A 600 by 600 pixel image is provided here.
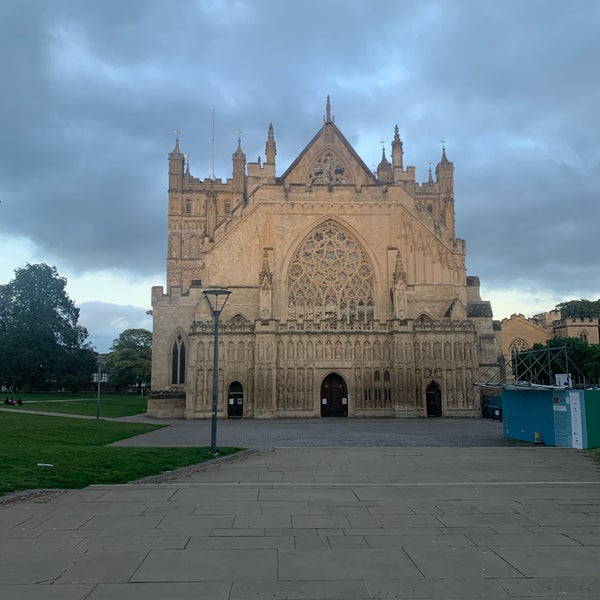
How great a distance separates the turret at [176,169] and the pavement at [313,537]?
187ft

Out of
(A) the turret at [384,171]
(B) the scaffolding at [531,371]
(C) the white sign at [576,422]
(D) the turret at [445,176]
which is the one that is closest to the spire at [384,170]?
(A) the turret at [384,171]

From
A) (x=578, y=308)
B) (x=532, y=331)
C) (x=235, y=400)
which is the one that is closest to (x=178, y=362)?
(x=235, y=400)

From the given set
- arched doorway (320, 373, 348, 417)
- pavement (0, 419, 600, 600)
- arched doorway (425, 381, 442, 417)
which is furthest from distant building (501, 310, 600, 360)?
pavement (0, 419, 600, 600)

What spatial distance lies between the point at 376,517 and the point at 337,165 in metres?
42.6

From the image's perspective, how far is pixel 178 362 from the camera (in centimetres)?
4578

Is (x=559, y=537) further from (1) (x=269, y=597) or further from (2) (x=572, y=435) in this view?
(2) (x=572, y=435)

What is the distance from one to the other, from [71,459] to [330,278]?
103 feet

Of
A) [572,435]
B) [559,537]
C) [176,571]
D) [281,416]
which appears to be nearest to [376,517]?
[559,537]

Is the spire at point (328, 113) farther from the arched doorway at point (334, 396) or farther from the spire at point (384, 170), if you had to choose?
the arched doorway at point (334, 396)

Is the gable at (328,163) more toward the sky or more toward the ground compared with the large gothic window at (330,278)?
more toward the sky

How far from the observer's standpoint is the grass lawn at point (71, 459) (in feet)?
41.4

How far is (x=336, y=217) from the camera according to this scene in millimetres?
45438

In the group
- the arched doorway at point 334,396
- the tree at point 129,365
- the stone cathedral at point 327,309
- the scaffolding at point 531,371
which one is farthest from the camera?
the tree at point 129,365

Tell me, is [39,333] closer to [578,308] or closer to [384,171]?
[384,171]
